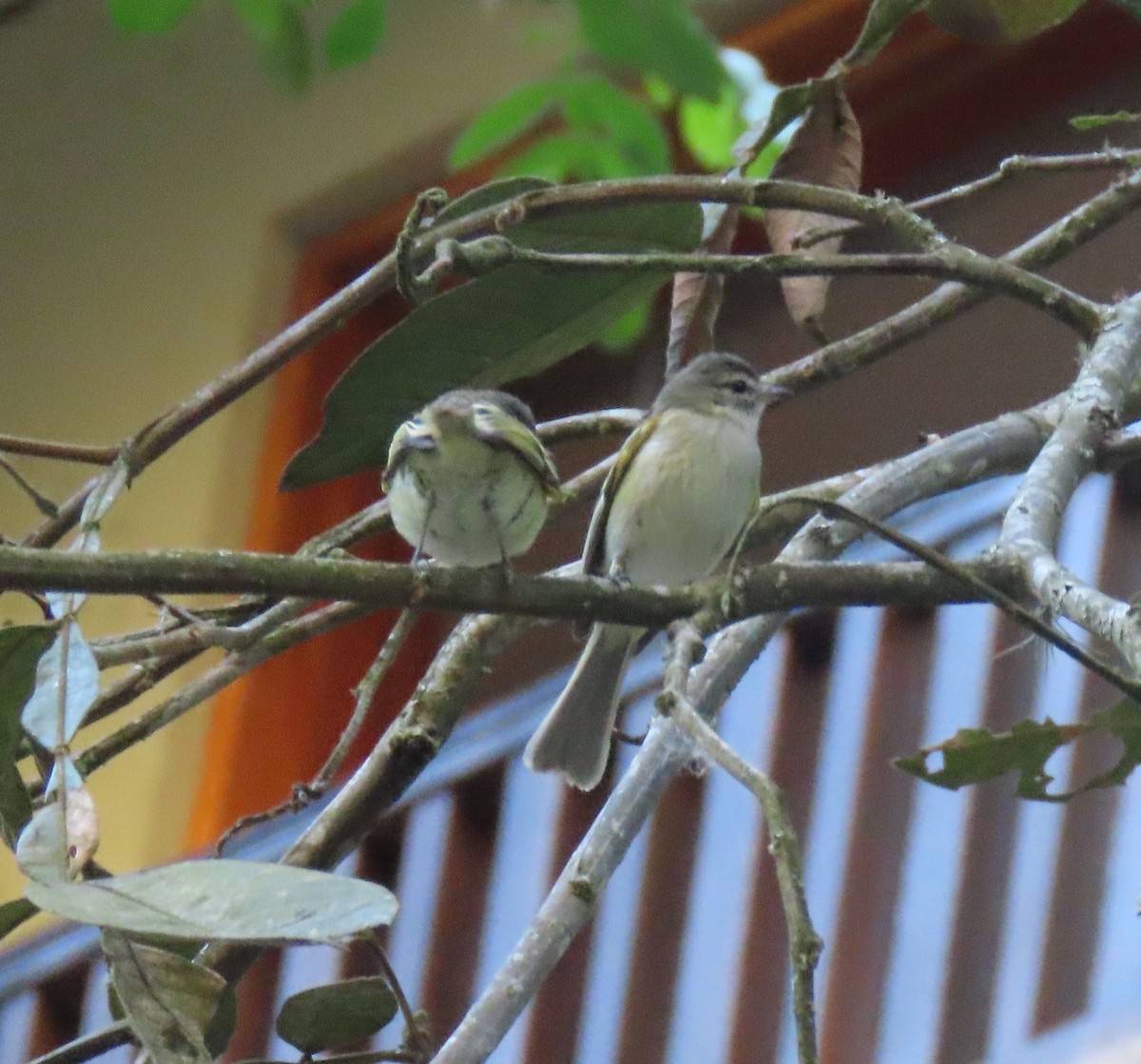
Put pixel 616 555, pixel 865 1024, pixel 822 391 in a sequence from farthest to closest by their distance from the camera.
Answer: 1. pixel 822 391
2. pixel 865 1024
3. pixel 616 555

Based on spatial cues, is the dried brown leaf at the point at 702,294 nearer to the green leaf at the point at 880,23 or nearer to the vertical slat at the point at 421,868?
the green leaf at the point at 880,23

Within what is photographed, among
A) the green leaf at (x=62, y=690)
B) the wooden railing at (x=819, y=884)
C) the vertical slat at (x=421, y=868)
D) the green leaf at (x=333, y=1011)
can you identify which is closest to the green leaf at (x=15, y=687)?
the green leaf at (x=62, y=690)

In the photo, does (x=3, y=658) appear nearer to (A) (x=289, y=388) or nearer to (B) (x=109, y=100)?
(A) (x=289, y=388)

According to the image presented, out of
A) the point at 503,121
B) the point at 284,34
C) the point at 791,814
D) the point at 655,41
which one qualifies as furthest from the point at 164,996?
the point at 503,121

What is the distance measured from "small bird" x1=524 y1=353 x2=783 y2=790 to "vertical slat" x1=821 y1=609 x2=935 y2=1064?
0.67 meters

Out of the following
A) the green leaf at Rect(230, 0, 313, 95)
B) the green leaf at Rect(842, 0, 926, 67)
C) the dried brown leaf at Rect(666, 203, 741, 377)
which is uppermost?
the green leaf at Rect(230, 0, 313, 95)

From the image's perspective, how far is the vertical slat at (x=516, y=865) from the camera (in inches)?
110

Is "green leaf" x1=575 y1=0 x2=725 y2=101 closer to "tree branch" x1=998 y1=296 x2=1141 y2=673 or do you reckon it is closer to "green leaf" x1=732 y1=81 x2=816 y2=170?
"green leaf" x1=732 y1=81 x2=816 y2=170

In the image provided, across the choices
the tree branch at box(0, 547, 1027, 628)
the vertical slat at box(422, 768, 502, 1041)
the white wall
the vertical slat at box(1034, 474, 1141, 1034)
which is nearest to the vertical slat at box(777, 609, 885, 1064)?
the vertical slat at box(1034, 474, 1141, 1034)

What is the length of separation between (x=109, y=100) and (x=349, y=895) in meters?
3.23

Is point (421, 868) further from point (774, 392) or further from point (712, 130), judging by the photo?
point (774, 392)

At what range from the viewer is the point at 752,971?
2576 mm

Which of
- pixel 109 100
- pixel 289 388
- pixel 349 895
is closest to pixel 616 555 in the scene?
pixel 349 895

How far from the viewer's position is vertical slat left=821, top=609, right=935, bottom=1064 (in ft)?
7.98
